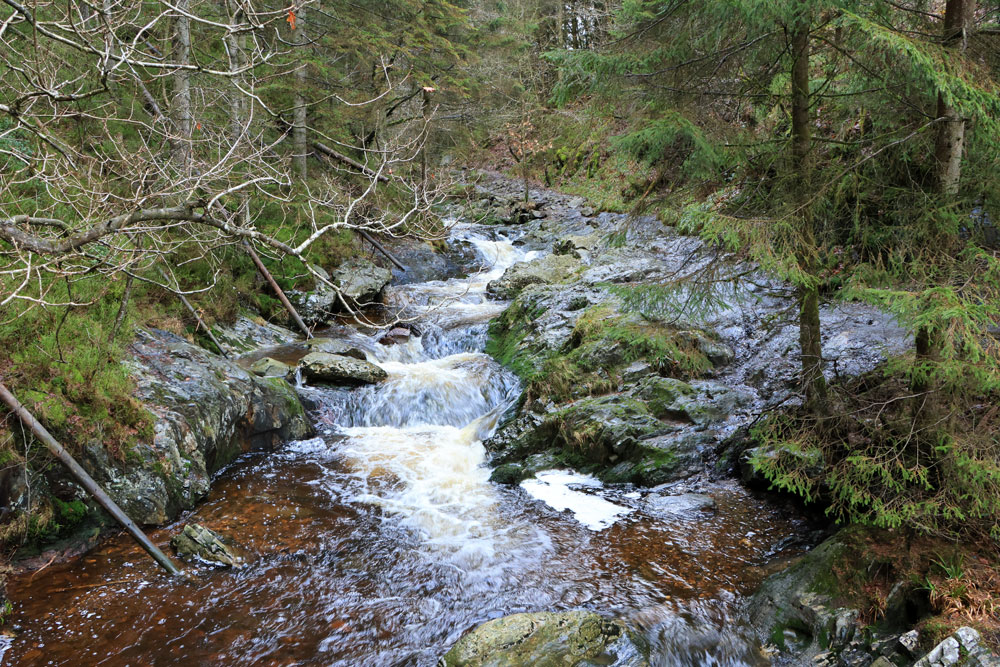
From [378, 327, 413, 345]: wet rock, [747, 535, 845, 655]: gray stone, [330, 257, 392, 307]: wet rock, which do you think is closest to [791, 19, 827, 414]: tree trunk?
[747, 535, 845, 655]: gray stone

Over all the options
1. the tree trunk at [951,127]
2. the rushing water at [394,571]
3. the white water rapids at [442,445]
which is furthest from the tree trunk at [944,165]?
the white water rapids at [442,445]

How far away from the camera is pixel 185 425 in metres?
6.89

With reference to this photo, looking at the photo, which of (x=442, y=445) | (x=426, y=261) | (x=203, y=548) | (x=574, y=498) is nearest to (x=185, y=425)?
(x=203, y=548)

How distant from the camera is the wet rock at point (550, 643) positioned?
4.15 m

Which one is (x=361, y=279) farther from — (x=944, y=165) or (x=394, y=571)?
(x=944, y=165)

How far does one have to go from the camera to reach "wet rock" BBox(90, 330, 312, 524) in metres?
6.06

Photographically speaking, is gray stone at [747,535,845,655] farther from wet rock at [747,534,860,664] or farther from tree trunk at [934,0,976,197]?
tree trunk at [934,0,976,197]

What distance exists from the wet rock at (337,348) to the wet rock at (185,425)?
1742 mm

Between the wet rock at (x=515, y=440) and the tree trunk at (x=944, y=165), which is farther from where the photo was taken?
the wet rock at (x=515, y=440)

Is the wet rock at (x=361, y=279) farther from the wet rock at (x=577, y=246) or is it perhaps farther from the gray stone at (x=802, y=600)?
the gray stone at (x=802, y=600)

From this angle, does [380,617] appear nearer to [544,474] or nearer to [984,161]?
[544,474]

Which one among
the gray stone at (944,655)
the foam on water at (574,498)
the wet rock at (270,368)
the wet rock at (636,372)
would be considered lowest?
the foam on water at (574,498)

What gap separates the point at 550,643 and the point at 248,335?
945 cm

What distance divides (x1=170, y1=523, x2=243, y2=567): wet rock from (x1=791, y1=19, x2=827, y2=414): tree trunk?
5852mm
